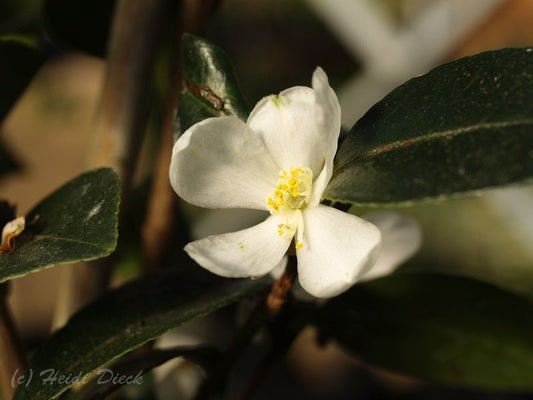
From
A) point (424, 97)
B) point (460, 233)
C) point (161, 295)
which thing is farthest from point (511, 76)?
point (460, 233)

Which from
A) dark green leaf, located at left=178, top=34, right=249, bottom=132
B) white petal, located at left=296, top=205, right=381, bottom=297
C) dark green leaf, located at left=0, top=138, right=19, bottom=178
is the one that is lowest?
dark green leaf, located at left=0, top=138, right=19, bottom=178

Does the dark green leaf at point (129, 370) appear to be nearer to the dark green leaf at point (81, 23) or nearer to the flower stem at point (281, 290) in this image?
the flower stem at point (281, 290)

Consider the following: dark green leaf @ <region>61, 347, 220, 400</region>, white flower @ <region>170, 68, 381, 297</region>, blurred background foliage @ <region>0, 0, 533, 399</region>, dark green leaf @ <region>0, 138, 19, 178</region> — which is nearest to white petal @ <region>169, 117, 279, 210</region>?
white flower @ <region>170, 68, 381, 297</region>

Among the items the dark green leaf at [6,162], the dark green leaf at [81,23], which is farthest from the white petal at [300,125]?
the dark green leaf at [6,162]

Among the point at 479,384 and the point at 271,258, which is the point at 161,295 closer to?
the point at 271,258

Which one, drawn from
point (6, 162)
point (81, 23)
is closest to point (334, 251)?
point (81, 23)

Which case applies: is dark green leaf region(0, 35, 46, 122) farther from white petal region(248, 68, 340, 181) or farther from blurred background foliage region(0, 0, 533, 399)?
blurred background foliage region(0, 0, 533, 399)

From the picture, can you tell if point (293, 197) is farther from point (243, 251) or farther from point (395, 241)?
point (395, 241)
